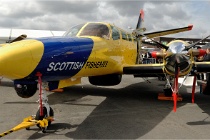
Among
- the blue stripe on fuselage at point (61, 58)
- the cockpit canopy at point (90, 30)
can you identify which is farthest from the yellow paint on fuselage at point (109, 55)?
the blue stripe on fuselage at point (61, 58)

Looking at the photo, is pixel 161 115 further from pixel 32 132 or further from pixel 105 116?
pixel 32 132

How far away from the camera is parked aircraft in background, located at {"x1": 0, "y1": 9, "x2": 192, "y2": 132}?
4.80m

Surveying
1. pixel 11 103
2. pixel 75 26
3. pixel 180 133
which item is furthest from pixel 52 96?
pixel 180 133

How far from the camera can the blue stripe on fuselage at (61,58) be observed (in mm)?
5180

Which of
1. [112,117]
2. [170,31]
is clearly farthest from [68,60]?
[170,31]

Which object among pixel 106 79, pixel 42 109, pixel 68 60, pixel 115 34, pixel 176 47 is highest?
pixel 115 34

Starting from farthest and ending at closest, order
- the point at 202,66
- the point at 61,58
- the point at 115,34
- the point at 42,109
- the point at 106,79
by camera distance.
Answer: the point at 106,79
the point at 115,34
the point at 202,66
the point at 42,109
the point at 61,58

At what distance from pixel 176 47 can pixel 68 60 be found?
343 centimetres

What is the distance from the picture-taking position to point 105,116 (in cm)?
686

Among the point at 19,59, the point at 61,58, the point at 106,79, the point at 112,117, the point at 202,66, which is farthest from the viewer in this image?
the point at 106,79

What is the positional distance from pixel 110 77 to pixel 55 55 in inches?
167

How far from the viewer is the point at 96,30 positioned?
7.88m

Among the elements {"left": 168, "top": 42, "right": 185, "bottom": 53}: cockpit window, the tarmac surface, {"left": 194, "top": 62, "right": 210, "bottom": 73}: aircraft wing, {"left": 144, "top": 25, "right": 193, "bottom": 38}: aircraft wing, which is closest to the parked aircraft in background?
{"left": 168, "top": 42, "right": 185, "bottom": 53}: cockpit window

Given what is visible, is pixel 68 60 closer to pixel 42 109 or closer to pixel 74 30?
pixel 42 109
